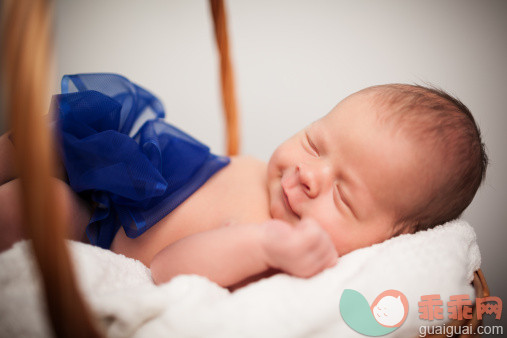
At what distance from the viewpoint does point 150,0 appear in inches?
51.9

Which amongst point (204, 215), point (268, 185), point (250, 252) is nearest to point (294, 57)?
point (268, 185)

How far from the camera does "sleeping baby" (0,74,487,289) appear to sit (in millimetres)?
581

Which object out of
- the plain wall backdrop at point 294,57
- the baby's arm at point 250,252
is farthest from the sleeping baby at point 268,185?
the plain wall backdrop at point 294,57

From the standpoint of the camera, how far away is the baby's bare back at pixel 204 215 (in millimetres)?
727

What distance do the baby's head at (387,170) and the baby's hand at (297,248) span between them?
12 centimetres

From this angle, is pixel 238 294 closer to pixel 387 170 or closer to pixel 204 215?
pixel 204 215

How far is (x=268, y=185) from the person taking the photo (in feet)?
2.62

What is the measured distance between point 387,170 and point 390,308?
26 cm

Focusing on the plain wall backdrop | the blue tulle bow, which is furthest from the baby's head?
the plain wall backdrop

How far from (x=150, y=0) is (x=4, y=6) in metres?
1.15

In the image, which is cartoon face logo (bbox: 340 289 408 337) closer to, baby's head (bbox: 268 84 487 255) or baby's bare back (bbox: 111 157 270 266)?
baby's head (bbox: 268 84 487 255)

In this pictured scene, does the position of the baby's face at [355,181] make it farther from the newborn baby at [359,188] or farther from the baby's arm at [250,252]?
the baby's arm at [250,252]

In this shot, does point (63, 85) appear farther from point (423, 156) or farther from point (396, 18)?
point (396, 18)

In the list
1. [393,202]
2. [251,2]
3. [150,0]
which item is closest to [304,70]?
[251,2]
